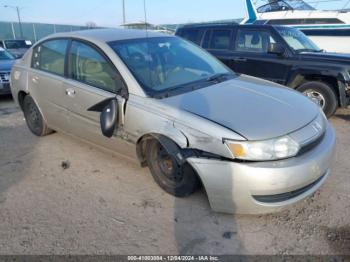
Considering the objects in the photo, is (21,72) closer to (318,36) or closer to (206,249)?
(206,249)

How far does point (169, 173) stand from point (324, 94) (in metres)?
3.87

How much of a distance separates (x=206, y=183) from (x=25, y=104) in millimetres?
3535

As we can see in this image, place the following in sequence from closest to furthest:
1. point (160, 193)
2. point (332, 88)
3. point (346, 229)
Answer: point (346, 229), point (160, 193), point (332, 88)

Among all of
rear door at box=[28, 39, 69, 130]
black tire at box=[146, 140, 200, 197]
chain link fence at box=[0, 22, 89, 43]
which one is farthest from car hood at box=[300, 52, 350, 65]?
chain link fence at box=[0, 22, 89, 43]

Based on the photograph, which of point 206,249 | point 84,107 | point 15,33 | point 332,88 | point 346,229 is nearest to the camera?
point 206,249

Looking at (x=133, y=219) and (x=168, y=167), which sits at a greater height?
(x=168, y=167)

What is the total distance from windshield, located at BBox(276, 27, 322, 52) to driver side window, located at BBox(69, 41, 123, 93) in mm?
4185

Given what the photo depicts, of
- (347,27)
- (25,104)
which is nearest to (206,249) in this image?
(25,104)

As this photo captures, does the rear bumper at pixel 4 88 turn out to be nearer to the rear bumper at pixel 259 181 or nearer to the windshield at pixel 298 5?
the rear bumper at pixel 259 181

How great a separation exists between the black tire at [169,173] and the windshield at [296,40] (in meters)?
4.30

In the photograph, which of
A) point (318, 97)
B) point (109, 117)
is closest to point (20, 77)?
point (109, 117)

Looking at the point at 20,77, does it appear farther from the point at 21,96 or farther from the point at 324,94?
the point at 324,94

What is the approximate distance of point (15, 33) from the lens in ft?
120

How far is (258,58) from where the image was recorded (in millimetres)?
6426
